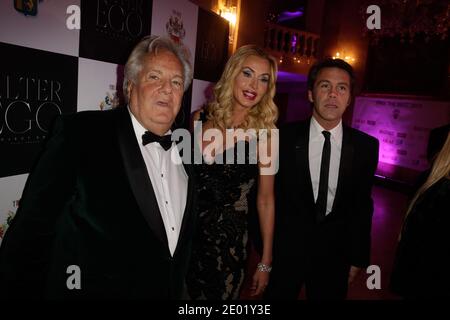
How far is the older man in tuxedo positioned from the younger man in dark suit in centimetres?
95

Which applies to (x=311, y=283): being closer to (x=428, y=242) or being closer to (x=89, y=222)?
(x=428, y=242)

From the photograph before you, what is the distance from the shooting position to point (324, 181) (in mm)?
2184

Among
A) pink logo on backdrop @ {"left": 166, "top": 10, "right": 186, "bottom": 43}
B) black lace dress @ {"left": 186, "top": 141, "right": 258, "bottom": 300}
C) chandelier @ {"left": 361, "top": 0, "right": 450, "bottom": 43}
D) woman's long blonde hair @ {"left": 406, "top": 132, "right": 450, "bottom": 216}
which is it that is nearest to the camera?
woman's long blonde hair @ {"left": 406, "top": 132, "right": 450, "bottom": 216}

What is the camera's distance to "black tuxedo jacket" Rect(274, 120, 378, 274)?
216 cm

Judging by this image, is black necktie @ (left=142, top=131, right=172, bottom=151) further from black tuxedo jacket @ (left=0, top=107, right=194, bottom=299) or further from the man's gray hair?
the man's gray hair

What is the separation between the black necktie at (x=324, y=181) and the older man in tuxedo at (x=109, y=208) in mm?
1068

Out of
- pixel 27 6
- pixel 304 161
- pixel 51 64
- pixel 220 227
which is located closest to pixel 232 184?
pixel 220 227

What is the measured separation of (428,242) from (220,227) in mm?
1203

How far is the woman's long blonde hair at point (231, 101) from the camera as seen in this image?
7.35ft

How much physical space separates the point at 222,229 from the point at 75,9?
1698mm

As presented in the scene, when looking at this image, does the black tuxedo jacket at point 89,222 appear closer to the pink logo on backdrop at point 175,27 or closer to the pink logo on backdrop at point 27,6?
the pink logo on backdrop at point 27,6

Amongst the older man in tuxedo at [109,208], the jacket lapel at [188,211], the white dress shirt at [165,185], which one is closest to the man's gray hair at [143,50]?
the older man in tuxedo at [109,208]

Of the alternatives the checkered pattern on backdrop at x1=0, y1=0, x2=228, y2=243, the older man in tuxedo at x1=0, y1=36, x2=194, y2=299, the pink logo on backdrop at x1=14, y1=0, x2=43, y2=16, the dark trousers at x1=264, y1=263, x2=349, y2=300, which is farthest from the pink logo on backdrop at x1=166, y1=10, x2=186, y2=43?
the dark trousers at x1=264, y1=263, x2=349, y2=300

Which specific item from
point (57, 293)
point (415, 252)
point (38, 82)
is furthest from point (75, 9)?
point (415, 252)
